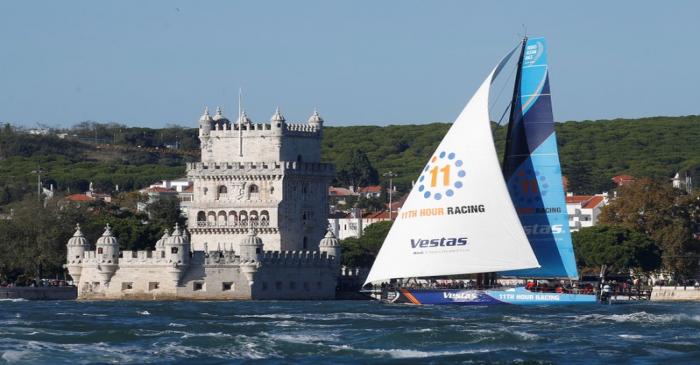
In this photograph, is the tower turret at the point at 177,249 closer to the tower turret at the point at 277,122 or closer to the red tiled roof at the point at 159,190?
the tower turret at the point at 277,122

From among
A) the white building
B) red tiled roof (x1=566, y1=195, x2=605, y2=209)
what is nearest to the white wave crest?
the white building

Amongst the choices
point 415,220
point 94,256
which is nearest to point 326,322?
point 415,220

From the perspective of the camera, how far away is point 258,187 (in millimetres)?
109188

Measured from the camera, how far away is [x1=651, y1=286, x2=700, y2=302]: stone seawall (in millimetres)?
107125

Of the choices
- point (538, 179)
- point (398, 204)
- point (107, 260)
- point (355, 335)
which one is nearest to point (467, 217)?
point (538, 179)

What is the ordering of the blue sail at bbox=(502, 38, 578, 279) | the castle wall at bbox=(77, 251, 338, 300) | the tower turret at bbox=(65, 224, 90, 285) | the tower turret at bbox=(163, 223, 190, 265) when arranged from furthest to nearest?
1. the tower turret at bbox=(65, 224, 90, 285)
2. the castle wall at bbox=(77, 251, 338, 300)
3. the tower turret at bbox=(163, 223, 190, 265)
4. the blue sail at bbox=(502, 38, 578, 279)

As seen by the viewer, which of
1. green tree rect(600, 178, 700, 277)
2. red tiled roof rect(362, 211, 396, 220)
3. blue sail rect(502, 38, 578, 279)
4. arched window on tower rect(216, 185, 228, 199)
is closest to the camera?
blue sail rect(502, 38, 578, 279)

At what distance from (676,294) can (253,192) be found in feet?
73.3

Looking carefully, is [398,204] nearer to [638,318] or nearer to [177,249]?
[177,249]

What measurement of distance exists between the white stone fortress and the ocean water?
14445 millimetres

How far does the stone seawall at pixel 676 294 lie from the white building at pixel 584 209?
152 ft

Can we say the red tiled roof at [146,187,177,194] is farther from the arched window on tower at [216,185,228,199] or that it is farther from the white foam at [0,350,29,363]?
the white foam at [0,350,29,363]

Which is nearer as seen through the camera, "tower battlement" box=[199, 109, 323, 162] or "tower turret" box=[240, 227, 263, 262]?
"tower turret" box=[240, 227, 263, 262]

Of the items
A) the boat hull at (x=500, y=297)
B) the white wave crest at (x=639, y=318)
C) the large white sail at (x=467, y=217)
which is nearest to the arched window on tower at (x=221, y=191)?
the boat hull at (x=500, y=297)
